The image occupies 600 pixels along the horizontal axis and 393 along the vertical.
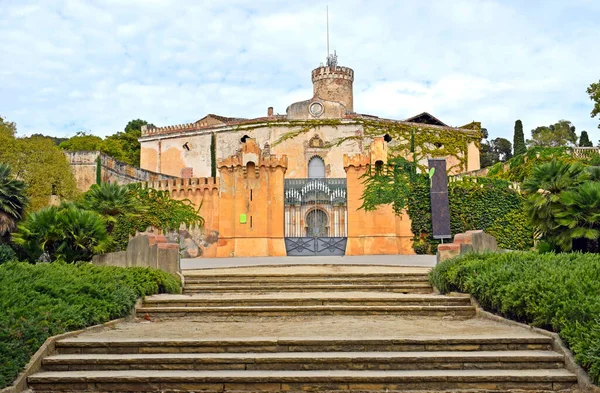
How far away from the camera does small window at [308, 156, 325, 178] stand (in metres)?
48.3

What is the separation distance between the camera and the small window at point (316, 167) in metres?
48.3

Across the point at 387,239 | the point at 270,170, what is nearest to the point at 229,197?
the point at 270,170

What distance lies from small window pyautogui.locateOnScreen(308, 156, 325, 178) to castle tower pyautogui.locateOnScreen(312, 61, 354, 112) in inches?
437

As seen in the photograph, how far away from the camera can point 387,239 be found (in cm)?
2541

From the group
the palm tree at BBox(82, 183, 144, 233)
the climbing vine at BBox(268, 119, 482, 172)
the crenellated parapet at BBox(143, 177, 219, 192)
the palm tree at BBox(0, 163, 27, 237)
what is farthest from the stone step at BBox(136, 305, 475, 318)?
the climbing vine at BBox(268, 119, 482, 172)

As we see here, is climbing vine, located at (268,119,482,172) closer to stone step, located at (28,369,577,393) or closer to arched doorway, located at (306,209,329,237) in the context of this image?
arched doorway, located at (306,209,329,237)

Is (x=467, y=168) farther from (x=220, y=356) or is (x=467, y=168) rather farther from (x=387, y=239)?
(x=220, y=356)

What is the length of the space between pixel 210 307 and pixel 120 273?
6.34ft

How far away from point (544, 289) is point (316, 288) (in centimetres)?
589

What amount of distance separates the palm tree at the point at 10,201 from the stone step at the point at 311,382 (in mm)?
17296

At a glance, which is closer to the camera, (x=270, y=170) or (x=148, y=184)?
(x=270, y=170)

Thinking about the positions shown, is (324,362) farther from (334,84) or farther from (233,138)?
(334,84)

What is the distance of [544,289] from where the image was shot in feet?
29.3

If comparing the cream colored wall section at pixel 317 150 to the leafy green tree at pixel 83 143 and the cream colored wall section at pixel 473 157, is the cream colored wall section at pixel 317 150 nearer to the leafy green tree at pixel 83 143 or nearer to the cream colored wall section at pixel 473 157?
the cream colored wall section at pixel 473 157
